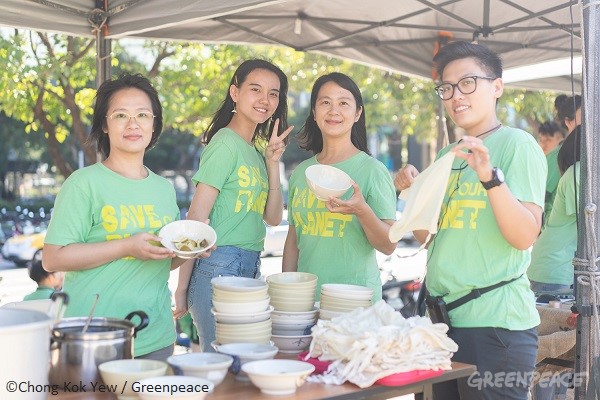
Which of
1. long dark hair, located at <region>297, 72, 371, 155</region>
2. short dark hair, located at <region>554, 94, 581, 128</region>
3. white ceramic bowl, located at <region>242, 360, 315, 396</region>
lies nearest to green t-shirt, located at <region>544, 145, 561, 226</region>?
short dark hair, located at <region>554, 94, 581, 128</region>

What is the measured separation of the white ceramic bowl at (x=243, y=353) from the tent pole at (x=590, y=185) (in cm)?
126

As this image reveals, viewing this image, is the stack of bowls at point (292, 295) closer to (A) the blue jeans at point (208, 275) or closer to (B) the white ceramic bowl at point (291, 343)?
(B) the white ceramic bowl at point (291, 343)

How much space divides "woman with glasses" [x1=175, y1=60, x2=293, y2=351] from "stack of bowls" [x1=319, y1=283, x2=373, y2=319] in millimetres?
760

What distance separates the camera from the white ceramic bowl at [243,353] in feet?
7.60

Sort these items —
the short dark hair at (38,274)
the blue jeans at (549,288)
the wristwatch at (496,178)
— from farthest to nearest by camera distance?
1. the short dark hair at (38,274)
2. the blue jeans at (549,288)
3. the wristwatch at (496,178)

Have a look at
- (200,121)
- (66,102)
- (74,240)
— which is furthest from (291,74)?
(74,240)

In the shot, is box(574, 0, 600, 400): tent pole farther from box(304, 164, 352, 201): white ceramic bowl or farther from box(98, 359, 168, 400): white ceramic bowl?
box(98, 359, 168, 400): white ceramic bowl

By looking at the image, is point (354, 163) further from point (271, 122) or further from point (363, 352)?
point (363, 352)

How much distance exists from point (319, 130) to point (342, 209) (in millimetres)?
711

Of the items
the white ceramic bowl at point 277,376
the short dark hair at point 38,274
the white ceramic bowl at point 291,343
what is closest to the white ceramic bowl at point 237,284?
the white ceramic bowl at point 291,343

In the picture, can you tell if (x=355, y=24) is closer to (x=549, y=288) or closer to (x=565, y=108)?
(x=565, y=108)

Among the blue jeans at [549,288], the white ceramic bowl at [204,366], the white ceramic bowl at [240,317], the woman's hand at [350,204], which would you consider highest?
the woman's hand at [350,204]

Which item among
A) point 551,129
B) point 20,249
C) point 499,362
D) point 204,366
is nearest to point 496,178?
point 499,362

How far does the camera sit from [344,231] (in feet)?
10.6
